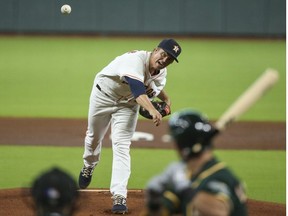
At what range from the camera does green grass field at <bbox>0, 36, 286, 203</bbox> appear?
10.4m

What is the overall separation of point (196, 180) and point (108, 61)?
1873 cm

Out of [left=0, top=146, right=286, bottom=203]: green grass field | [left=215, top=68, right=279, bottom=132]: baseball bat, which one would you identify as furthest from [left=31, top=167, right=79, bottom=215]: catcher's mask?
[left=0, top=146, right=286, bottom=203]: green grass field

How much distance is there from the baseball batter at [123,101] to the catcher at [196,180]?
3679 millimetres

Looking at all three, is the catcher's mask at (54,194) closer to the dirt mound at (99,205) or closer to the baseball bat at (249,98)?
the baseball bat at (249,98)

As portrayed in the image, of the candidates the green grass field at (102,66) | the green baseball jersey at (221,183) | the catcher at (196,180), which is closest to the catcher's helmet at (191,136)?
the catcher at (196,180)

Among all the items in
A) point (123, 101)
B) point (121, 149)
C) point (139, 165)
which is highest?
point (123, 101)

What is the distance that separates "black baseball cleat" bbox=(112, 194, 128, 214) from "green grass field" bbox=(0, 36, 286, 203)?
5.25 ft

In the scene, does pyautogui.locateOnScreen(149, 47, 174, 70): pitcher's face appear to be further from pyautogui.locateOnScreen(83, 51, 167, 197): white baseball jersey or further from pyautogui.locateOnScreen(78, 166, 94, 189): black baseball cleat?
pyautogui.locateOnScreen(78, 166, 94, 189): black baseball cleat

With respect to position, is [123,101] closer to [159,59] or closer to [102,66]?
[159,59]

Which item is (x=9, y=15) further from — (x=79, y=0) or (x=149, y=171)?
(x=149, y=171)

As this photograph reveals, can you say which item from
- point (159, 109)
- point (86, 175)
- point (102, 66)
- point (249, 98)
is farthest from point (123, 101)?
point (102, 66)

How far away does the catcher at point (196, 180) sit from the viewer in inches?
148

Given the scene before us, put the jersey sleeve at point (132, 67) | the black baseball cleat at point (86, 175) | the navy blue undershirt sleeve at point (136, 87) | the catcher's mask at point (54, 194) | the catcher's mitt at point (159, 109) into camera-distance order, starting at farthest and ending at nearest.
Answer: the black baseball cleat at point (86, 175) < the catcher's mitt at point (159, 109) < the jersey sleeve at point (132, 67) < the navy blue undershirt sleeve at point (136, 87) < the catcher's mask at point (54, 194)

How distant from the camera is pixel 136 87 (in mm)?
7750
